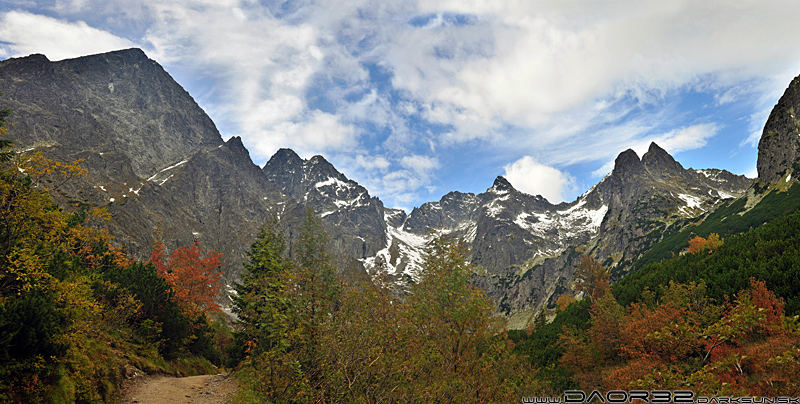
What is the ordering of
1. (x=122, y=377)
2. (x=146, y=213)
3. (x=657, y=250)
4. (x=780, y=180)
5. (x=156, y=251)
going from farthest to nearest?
(x=146, y=213), (x=657, y=250), (x=780, y=180), (x=156, y=251), (x=122, y=377)

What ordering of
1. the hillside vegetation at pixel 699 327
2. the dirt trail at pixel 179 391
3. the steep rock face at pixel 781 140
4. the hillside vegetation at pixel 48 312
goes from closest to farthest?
1. the hillside vegetation at pixel 48 312
2. the hillside vegetation at pixel 699 327
3. the dirt trail at pixel 179 391
4. the steep rock face at pixel 781 140

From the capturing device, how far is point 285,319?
37.5ft

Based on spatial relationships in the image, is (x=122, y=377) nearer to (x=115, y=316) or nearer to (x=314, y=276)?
(x=115, y=316)

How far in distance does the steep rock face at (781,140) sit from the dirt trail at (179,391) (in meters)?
143

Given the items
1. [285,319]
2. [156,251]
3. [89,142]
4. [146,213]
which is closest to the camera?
[285,319]

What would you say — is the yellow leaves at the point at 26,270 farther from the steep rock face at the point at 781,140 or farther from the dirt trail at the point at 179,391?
the steep rock face at the point at 781,140

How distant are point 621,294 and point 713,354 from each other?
2558 cm

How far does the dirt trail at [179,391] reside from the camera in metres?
17.7

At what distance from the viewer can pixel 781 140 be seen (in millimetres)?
103500

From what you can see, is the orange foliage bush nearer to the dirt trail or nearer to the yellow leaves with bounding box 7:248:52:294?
the dirt trail

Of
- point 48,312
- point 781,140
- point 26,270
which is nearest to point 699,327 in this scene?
point 48,312

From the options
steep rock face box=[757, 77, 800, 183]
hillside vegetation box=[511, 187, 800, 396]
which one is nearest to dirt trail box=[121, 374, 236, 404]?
hillside vegetation box=[511, 187, 800, 396]

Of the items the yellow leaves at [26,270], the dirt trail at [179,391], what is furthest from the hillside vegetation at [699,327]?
the dirt trail at [179,391]

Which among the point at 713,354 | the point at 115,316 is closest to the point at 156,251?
the point at 115,316
